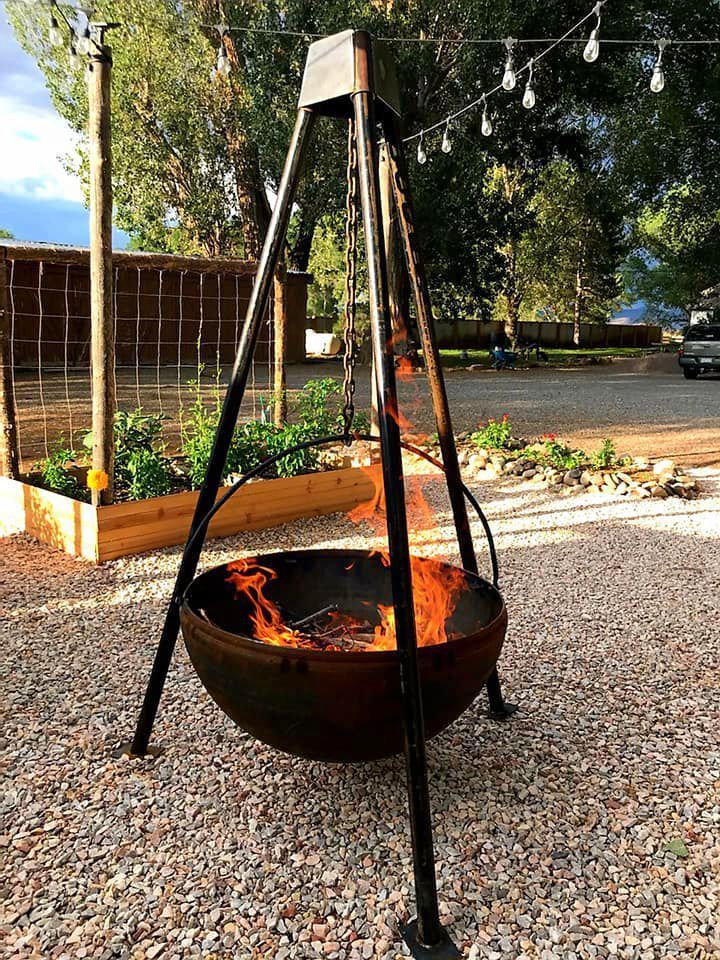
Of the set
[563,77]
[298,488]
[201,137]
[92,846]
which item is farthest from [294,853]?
[563,77]

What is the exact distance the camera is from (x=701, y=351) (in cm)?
1728

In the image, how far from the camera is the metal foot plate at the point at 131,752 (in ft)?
7.86

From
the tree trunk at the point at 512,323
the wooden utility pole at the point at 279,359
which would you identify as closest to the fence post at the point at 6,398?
the wooden utility pole at the point at 279,359

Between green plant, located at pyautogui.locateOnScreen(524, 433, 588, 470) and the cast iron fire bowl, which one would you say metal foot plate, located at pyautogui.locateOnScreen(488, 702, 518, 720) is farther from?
green plant, located at pyautogui.locateOnScreen(524, 433, 588, 470)

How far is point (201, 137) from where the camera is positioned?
1577 centimetres

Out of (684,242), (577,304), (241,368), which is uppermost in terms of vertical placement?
(684,242)

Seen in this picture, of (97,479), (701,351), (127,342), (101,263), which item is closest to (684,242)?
(701,351)

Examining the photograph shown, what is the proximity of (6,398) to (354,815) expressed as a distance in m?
3.74

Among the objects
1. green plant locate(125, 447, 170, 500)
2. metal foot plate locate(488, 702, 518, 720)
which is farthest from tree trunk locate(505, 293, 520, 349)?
metal foot plate locate(488, 702, 518, 720)

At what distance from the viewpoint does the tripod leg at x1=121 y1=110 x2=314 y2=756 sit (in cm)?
214

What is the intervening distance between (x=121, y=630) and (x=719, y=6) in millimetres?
17973

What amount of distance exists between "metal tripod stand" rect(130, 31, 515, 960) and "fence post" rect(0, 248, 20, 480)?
9.93 feet

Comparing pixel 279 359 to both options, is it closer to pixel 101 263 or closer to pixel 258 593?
pixel 101 263

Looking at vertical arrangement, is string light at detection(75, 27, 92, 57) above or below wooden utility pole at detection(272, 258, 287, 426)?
above
